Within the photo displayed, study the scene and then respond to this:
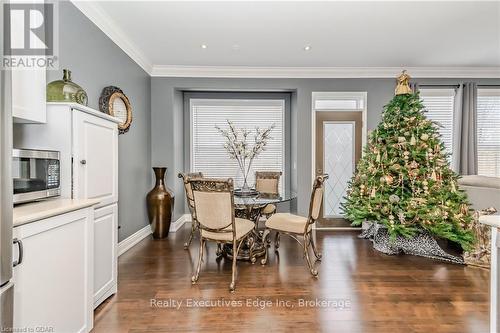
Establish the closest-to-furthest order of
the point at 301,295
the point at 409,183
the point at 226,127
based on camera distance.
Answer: the point at 301,295, the point at 409,183, the point at 226,127

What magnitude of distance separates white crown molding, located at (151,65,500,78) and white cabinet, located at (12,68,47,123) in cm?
290

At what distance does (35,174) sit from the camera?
1552mm

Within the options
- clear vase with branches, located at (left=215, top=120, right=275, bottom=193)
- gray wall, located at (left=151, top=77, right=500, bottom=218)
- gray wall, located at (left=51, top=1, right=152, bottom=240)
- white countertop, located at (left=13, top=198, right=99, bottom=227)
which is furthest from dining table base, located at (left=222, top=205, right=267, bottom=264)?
white countertop, located at (left=13, top=198, right=99, bottom=227)

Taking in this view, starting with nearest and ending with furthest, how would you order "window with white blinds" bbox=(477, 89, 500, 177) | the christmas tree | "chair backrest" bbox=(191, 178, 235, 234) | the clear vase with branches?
"chair backrest" bbox=(191, 178, 235, 234) < the christmas tree < the clear vase with branches < "window with white blinds" bbox=(477, 89, 500, 177)

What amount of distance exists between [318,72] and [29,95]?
405 cm

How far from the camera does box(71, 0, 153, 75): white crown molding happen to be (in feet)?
8.44

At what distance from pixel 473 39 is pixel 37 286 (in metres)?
5.10

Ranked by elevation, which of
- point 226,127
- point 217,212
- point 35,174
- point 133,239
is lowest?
point 133,239

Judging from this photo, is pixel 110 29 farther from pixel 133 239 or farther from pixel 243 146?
pixel 133 239

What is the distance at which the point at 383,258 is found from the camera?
10.4 feet

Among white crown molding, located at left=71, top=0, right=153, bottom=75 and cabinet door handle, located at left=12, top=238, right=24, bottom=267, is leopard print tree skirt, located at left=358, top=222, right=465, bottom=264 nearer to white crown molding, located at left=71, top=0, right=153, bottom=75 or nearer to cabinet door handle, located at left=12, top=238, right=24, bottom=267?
cabinet door handle, located at left=12, top=238, right=24, bottom=267

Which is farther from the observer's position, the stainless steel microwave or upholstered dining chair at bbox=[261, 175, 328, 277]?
upholstered dining chair at bbox=[261, 175, 328, 277]
